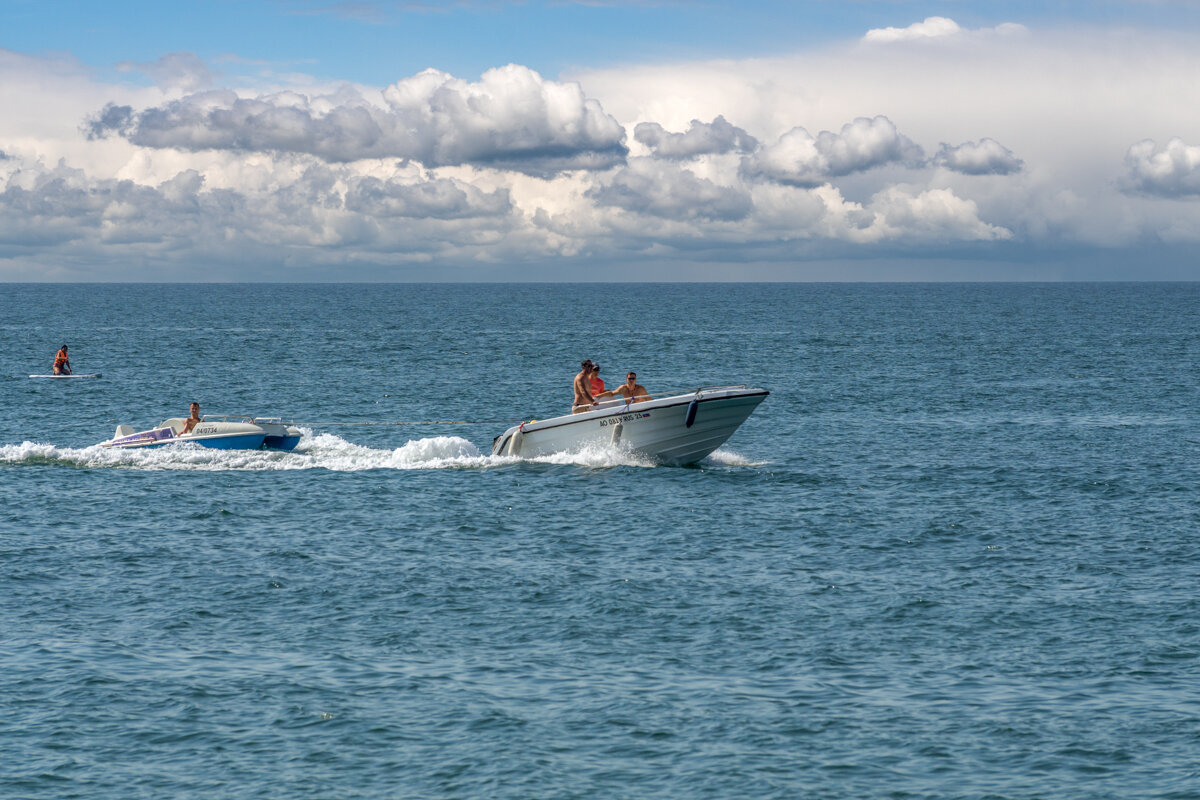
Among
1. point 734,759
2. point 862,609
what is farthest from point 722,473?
point 734,759

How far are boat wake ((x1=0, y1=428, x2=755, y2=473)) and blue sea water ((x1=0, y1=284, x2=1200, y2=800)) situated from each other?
0.39ft

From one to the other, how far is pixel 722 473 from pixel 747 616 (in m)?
14.0

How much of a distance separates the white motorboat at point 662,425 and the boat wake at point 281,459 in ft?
1.87

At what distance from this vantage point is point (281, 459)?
36.5 meters

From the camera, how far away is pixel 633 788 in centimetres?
1457

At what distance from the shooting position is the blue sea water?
15.2m

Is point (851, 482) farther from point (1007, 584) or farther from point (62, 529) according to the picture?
point (62, 529)

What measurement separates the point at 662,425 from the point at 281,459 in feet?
38.6

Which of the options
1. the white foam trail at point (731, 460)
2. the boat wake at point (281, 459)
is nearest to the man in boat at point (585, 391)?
the boat wake at point (281, 459)

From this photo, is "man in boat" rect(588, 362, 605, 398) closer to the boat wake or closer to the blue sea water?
the boat wake

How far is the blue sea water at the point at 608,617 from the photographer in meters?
15.2

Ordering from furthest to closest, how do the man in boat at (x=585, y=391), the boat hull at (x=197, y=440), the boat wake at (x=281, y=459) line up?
the boat hull at (x=197, y=440), the boat wake at (x=281, y=459), the man in boat at (x=585, y=391)

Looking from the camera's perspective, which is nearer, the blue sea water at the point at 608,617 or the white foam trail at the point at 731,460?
the blue sea water at the point at 608,617

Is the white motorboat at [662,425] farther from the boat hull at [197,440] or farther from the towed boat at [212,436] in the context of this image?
the boat hull at [197,440]
